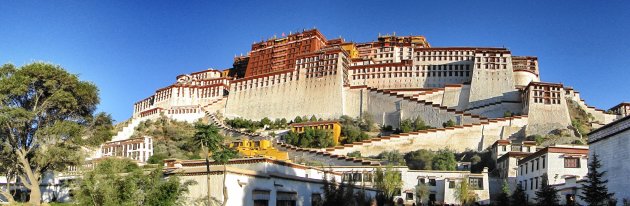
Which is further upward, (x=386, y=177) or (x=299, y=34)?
(x=299, y=34)

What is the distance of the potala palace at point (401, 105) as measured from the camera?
45.1m

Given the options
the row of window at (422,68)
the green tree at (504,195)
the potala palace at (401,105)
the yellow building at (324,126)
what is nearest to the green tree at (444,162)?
the potala palace at (401,105)

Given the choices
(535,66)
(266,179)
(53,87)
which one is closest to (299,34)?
(535,66)

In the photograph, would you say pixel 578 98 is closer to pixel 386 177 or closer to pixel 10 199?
pixel 386 177

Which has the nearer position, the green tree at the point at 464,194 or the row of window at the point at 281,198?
the row of window at the point at 281,198

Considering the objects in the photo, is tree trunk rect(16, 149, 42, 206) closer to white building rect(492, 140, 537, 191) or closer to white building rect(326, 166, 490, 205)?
white building rect(326, 166, 490, 205)

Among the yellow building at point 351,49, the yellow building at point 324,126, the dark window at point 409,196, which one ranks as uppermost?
the yellow building at point 351,49

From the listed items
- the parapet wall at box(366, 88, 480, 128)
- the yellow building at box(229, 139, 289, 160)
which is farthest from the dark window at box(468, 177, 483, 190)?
the parapet wall at box(366, 88, 480, 128)

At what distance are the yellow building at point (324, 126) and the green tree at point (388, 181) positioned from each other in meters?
25.7

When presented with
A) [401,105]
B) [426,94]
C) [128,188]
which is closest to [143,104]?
[401,105]

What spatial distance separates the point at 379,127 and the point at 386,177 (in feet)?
112

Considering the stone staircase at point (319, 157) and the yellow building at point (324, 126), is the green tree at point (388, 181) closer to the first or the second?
the stone staircase at point (319, 157)

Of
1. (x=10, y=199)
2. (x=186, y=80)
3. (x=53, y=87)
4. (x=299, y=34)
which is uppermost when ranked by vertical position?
(x=299, y=34)

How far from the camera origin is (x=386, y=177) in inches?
1634
